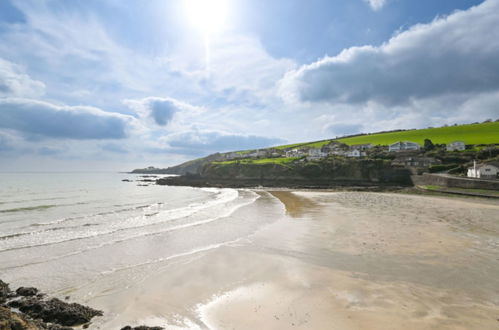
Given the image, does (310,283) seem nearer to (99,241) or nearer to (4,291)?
(4,291)

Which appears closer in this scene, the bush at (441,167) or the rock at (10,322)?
the rock at (10,322)

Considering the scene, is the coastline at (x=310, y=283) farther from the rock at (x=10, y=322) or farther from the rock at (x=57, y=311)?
the rock at (x=10, y=322)

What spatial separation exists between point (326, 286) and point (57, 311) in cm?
803

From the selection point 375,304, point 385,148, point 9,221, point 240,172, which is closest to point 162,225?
point 9,221

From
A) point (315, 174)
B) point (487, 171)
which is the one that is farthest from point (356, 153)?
point (487, 171)

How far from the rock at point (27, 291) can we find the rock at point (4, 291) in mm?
277

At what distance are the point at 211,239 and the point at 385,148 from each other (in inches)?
3468

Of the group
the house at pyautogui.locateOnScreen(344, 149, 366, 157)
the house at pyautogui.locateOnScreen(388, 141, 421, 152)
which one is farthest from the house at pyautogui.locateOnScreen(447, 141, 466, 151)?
the house at pyautogui.locateOnScreen(344, 149, 366, 157)

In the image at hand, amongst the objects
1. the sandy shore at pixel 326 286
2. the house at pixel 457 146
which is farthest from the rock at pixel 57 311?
the house at pixel 457 146

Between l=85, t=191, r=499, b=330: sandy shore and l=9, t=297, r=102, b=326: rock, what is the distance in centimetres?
50

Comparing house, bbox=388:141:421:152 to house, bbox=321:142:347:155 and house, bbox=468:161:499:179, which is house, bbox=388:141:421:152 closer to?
house, bbox=321:142:347:155

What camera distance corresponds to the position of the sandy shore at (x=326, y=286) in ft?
21.5

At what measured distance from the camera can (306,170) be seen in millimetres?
70312

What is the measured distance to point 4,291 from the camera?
26.9ft
